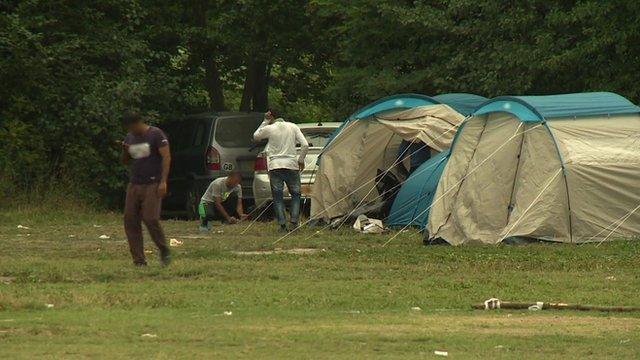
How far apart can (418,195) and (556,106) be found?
314 centimetres

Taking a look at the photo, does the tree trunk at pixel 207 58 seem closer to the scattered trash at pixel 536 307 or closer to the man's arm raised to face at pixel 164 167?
the man's arm raised to face at pixel 164 167

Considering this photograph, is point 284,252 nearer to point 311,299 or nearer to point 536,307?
point 311,299

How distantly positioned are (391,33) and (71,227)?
881 centimetres

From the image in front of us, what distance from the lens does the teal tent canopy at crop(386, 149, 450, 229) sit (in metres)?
20.8

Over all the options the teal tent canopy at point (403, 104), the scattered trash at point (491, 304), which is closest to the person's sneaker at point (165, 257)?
the scattered trash at point (491, 304)

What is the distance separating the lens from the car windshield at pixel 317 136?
78.7 ft

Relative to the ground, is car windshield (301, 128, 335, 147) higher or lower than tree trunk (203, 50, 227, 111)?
lower

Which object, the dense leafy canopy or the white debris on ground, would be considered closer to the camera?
the white debris on ground

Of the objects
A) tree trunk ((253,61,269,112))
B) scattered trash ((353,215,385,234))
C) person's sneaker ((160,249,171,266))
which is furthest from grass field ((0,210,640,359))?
tree trunk ((253,61,269,112))

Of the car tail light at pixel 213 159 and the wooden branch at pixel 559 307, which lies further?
the car tail light at pixel 213 159

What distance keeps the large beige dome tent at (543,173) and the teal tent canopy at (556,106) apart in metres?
0.01

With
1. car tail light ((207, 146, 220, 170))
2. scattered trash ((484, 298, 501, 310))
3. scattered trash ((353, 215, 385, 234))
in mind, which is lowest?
scattered trash ((353, 215, 385, 234))

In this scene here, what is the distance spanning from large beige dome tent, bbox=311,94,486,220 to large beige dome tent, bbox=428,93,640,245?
1.93 metres

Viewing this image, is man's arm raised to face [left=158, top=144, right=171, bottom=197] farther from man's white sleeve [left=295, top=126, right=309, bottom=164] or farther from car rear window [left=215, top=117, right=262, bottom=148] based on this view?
car rear window [left=215, top=117, right=262, bottom=148]
